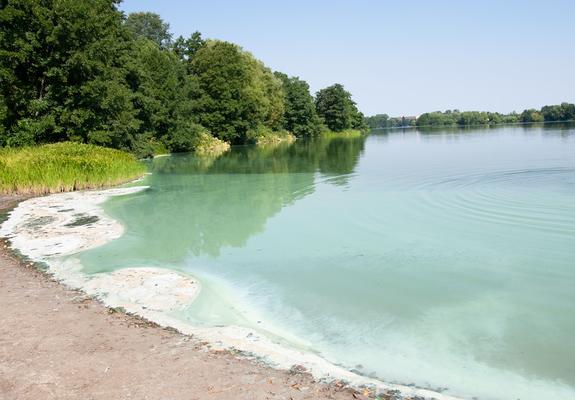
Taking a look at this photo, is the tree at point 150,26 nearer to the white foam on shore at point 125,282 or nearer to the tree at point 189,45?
the tree at point 189,45

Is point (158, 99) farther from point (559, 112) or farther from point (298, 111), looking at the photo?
point (559, 112)

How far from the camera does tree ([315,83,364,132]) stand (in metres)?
134

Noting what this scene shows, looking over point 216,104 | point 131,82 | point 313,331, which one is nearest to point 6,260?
point 313,331

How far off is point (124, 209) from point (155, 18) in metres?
101

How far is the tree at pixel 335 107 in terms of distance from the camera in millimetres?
133750

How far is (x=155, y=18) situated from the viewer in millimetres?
110250

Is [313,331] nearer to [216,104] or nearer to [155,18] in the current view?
[216,104]

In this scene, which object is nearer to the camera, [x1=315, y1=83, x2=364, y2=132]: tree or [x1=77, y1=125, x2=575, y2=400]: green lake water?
[x1=77, y1=125, x2=575, y2=400]: green lake water

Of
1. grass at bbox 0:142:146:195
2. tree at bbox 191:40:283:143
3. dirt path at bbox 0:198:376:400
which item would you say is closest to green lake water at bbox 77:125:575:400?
dirt path at bbox 0:198:376:400

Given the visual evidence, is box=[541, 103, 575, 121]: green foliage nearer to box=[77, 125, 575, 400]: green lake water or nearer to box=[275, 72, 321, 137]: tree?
box=[275, 72, 321, 137]: tree

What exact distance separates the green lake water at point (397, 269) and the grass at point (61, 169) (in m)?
4.03

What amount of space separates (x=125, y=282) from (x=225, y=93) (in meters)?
66.0

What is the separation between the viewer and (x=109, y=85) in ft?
120

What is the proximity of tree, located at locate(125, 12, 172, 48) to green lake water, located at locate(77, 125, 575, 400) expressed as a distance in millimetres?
94937
